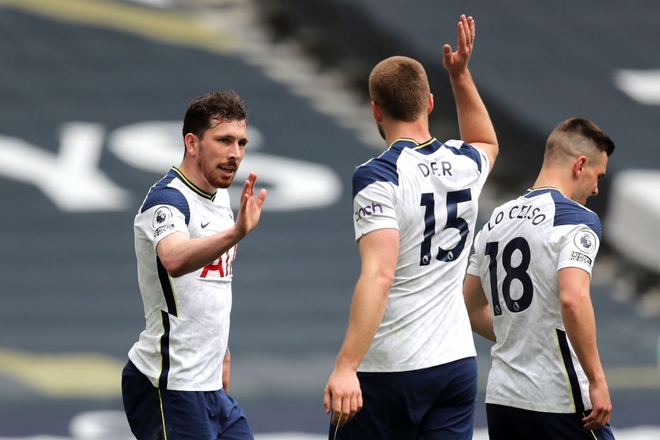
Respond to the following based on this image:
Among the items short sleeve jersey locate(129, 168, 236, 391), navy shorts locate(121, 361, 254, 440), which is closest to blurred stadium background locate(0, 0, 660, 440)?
navy shorts locate(121, 361, 254, 440)

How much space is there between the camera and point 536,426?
11.9ft

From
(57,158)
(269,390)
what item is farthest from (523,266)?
(57,158)

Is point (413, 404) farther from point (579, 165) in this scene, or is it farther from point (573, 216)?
point (579, 165)

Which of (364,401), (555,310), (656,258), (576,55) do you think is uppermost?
(576,55)

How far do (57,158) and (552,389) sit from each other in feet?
22.5

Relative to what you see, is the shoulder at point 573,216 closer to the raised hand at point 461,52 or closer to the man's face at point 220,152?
the raised hand at point 461,52

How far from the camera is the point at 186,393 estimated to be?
11.8 feet

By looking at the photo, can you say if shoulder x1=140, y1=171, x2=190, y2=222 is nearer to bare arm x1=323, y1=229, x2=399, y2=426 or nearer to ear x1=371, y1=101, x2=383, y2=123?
bare arm x1=323, y1=229, x2=399, y2=426

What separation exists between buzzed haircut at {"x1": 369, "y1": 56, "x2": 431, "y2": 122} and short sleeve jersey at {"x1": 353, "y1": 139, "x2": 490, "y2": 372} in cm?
12

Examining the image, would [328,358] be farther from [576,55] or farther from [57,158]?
[576,55]

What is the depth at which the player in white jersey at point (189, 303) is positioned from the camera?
359 cm

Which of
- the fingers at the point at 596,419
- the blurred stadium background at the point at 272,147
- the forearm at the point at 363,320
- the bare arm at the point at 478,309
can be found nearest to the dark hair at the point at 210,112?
the forearm at the point at 363,320

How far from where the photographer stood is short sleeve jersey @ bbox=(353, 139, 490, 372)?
11.5ft

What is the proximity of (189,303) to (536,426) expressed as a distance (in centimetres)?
137
